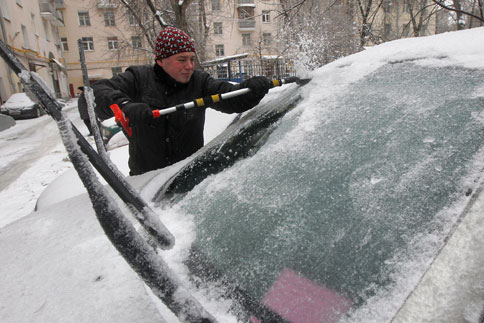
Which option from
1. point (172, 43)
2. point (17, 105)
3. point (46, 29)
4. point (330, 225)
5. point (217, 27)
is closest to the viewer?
point (330, 225)

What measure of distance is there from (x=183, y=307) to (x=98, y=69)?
34.7 m

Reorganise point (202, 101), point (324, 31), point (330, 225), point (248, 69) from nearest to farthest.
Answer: point (330, 225) < point (202, 101) < point (324, 31) < point (248, 69)

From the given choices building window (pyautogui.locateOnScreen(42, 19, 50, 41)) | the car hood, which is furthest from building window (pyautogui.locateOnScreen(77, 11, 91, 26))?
the car hood

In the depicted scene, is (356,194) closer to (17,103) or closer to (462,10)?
(462,10)

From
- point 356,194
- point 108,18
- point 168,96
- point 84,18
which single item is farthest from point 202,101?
point 84,18

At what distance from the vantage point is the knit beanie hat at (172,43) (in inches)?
81.0

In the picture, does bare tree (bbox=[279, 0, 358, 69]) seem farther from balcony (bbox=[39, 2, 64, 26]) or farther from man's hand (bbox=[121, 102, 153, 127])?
balcony (bbox=[39, 2, 64, 26])

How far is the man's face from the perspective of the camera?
6.86 feet

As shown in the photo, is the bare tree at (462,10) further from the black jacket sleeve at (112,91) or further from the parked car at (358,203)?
the black jacket sleeve at (112,91)

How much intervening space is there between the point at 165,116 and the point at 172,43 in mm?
443

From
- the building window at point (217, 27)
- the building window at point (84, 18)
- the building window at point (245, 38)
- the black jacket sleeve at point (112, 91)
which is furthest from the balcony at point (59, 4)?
the black jacket sleeve at point (112, 91)

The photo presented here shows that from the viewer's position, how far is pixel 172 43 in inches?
81.0

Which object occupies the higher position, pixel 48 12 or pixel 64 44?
pixel 48 12

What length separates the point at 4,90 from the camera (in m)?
16.9
